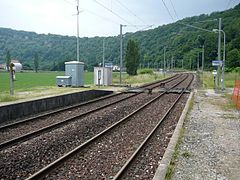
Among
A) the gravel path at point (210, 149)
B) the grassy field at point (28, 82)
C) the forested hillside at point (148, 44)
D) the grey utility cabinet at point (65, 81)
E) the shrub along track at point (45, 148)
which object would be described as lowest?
the grassy field at point (28, 82)

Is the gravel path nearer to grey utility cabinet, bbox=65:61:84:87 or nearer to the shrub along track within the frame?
the shrub along track

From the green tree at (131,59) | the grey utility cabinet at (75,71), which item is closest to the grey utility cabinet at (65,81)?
the grey utility cabinet at (75,71)

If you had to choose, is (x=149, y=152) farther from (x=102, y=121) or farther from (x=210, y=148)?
(x=102, y=121)

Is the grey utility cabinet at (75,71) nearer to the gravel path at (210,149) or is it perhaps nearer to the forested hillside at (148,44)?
the gravel path at (210,149)

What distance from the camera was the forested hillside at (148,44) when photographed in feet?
253

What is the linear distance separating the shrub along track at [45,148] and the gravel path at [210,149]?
9.88ft

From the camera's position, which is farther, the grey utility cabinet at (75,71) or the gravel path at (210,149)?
the grey utility cabinet at (75,71)

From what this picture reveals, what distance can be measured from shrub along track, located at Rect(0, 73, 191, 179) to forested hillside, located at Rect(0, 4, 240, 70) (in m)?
42.2

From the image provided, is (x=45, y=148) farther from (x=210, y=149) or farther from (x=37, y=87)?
(x=37, y=87)

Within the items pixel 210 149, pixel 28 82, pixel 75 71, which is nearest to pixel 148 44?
pixel 28 82

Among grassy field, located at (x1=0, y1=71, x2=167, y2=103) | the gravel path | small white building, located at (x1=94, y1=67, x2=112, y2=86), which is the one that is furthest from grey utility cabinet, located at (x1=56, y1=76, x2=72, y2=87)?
the gravel path

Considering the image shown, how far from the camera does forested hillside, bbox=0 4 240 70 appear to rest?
77.1 m

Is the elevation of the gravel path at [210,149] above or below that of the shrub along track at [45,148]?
above

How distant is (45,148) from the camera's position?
324 inches
